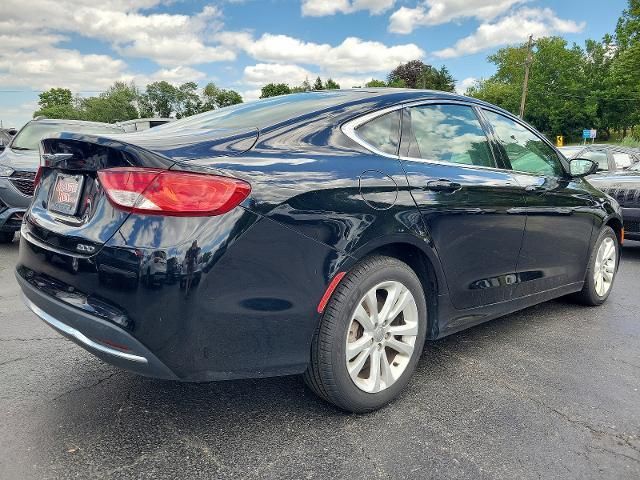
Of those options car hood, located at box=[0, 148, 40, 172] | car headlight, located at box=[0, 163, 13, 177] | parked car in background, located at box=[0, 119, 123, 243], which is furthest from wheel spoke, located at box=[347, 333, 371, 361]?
car headlight, located at box=[0, 163, 13, 177]

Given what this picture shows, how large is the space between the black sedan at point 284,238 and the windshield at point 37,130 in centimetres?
545

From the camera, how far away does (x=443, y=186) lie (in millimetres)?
2760

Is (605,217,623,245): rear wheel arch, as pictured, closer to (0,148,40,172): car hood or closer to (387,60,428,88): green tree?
(0,148,40,172): car hood

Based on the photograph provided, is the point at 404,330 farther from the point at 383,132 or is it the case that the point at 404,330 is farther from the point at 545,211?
the point at 545,211

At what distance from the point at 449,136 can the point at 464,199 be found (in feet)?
1.39

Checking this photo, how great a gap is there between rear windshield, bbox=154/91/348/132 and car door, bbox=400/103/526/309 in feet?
1.60

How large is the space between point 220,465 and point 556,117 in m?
78.2

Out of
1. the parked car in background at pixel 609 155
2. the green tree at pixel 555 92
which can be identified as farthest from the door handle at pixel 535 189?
the green tree at pixel 555 92

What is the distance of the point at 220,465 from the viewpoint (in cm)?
209

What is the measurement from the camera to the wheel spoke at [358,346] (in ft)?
7.76

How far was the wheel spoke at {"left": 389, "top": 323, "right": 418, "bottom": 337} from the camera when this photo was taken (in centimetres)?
256

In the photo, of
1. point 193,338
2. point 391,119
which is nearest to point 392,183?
point 391,119

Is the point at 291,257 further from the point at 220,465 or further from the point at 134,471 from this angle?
the point at 134,471

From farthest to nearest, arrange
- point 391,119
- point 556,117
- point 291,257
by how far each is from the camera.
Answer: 1. point 556,117
2. point 391,119
3. point 291,257
